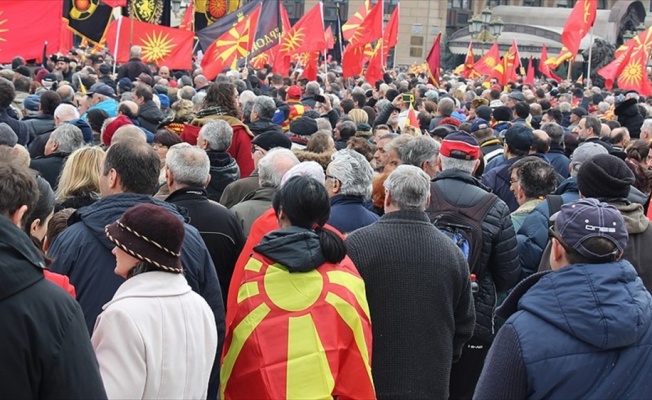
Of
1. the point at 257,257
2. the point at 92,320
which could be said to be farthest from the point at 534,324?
the point at 92,320

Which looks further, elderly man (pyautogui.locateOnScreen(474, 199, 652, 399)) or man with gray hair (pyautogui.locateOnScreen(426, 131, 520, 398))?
man with gray hair (pyautogui.locateOnScreen(426, 131, 520, 398))

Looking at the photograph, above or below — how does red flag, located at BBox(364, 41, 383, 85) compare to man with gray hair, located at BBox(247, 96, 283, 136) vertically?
below

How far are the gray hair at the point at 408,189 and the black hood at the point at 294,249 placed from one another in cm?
73

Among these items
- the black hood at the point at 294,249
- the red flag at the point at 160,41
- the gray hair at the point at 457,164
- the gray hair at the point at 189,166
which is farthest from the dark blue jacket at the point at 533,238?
the red flag at the point at 160,41

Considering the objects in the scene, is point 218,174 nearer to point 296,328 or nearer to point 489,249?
point 489,249

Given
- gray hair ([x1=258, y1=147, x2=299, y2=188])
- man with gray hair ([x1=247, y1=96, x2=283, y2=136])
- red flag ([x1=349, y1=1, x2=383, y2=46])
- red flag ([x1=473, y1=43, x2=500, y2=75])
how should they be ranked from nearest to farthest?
gray hair ([x1=258, y1=147, x2=299, y2=188])
man with gray hair ([x1=247, y1=96, x2=283, y2=136])
red flag ([x1=349, y1=1, x2=383, y2=46])
red flag ([x1=473, y1=43, x2=500, y2=75])

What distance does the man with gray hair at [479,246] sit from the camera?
18.8 feet

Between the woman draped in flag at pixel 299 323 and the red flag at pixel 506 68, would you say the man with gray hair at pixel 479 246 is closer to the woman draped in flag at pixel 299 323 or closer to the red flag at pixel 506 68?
the woman draped in flag at pixel 299 323

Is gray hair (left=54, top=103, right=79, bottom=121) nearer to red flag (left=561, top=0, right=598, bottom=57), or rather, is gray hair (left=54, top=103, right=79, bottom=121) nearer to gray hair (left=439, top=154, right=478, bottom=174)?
gray hair (left=439, top=154, right=478, bottom=174)

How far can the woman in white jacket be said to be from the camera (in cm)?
345

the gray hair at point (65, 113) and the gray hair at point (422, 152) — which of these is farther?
the gray hair at point (65, 113)

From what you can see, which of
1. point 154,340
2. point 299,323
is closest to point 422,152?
point 299,323

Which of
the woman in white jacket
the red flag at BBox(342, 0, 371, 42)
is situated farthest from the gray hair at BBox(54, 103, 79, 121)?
the red flag at BBox(342, 0, 371, 42)

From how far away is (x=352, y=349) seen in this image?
4.30 m
